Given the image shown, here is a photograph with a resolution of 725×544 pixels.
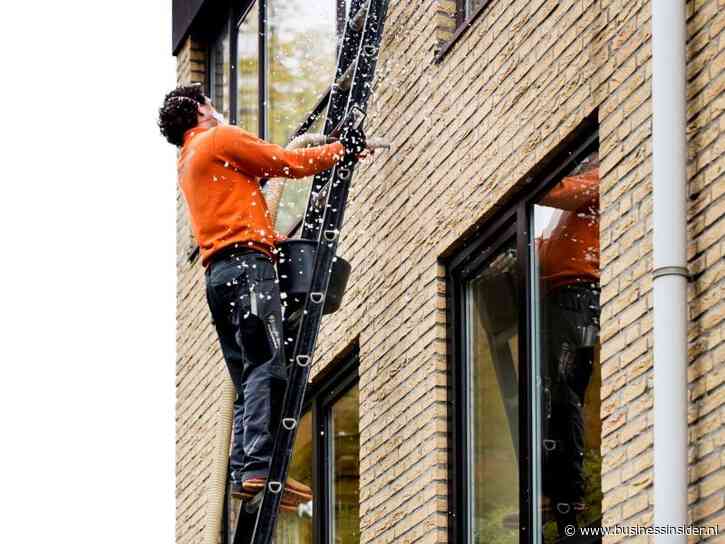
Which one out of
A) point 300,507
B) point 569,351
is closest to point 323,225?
point 569,351

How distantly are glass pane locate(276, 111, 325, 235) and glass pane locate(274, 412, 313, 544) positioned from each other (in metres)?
1.40

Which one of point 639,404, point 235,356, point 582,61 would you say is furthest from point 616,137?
A: point 235,356

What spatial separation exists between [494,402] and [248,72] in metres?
5.79

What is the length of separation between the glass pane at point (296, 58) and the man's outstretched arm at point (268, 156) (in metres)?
2.58

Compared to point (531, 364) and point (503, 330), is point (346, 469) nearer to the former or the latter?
point (503, 330)

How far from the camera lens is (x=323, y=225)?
11.2 m

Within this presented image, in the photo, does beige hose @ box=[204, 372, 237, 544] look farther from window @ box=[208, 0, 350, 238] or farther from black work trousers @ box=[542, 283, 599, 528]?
black work trousers @ box=[542, 283, 599, 528]

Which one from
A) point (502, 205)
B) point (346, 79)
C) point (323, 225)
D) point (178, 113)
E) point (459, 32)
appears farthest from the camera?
point (346, 79)

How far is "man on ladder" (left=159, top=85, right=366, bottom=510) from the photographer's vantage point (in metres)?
10.8

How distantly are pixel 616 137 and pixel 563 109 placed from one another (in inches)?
26.5

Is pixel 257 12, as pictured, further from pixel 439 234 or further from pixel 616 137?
pixel 616 137

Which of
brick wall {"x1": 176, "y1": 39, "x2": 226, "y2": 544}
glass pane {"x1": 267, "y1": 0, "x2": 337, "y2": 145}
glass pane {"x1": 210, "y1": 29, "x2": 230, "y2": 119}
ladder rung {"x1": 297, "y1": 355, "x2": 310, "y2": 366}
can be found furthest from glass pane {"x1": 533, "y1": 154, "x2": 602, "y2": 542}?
glass pane {"x1": 210, "y1": 29, "x2": 230, "y2": 119}

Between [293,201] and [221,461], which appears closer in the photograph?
[221,461]

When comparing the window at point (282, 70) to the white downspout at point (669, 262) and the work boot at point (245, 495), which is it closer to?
the work boot at point (245, 495)
